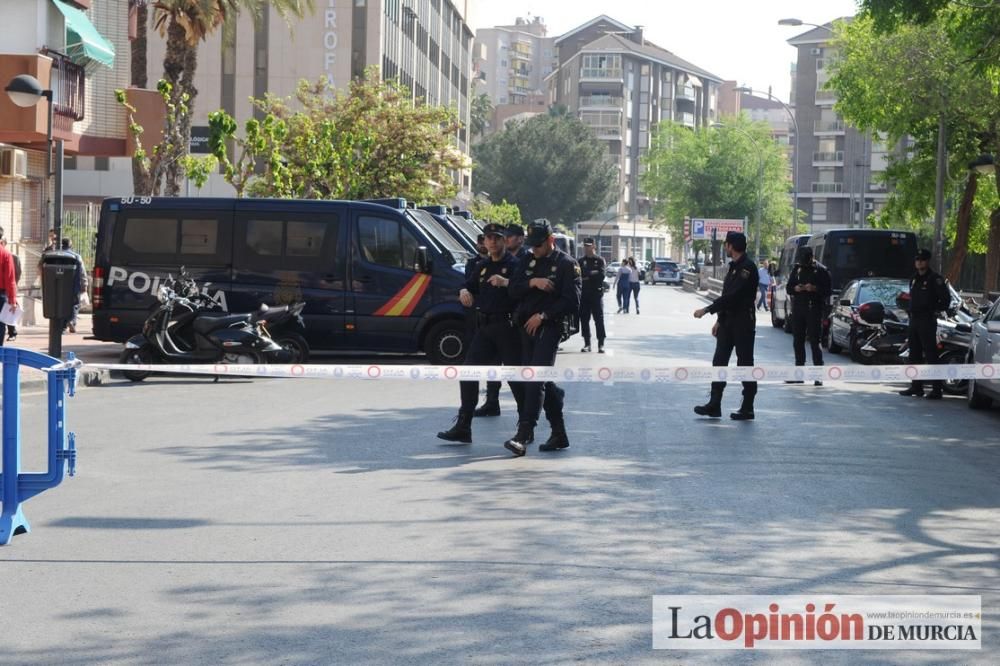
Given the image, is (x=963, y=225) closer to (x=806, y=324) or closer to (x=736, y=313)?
(x=806, y=324)

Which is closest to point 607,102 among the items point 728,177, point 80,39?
point 728,177

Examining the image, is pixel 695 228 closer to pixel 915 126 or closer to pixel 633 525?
pixel 915 126

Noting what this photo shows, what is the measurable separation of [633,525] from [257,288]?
11.8 metres

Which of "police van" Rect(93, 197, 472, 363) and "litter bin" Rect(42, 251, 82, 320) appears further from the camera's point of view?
"police van" Rect(93, 197, 472, 363)

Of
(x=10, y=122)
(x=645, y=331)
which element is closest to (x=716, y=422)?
(x=645, y=331)

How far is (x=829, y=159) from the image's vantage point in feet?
369

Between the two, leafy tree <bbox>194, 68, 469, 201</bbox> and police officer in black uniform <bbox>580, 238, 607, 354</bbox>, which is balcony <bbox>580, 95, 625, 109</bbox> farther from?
police officer in black uniform <bbox>580, 238, 607, 354</bbox>

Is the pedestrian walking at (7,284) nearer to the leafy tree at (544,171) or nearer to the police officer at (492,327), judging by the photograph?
the police officer at (492,327)

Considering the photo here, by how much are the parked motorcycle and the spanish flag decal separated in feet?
6.84

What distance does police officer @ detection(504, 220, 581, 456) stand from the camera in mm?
10930

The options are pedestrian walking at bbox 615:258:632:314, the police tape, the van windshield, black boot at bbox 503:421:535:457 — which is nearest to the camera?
the police tape

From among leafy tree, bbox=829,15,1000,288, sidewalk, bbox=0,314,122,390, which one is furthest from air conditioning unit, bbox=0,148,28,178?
leafy tree, bbox=829,15,1000,288

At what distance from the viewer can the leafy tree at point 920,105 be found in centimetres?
3212

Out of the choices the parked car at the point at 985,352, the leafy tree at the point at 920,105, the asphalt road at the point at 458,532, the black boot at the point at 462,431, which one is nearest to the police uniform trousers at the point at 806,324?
the parked car at the point at 985,352
